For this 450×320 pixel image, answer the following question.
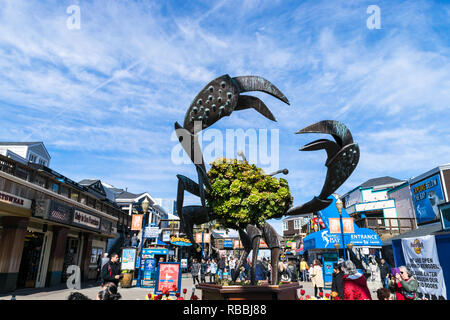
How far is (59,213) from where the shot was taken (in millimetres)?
14367

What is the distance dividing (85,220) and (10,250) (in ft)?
14.8

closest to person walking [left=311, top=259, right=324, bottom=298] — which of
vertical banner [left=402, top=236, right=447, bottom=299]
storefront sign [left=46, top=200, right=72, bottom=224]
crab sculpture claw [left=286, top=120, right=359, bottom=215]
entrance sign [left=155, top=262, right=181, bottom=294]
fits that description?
vertical banner [left=402, top=236, right=447, bottom=299]

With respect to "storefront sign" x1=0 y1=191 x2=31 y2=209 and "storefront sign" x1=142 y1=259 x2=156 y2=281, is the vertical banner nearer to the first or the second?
"storefront sign" x1=142 y1=259 x2=156 y2=281

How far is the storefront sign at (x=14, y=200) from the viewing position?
11417 millimetres

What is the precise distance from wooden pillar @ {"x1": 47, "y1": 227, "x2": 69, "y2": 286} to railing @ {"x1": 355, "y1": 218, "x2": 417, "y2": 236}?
24.1 meters

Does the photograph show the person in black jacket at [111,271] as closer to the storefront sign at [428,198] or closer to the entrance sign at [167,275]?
the entrance sign at [167,275]

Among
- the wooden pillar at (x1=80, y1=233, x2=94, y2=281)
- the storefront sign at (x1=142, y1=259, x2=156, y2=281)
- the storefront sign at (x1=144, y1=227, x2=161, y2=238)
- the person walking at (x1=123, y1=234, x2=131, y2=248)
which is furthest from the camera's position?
the person walking at (x1=123, y1=234, x2=131, y2=248)

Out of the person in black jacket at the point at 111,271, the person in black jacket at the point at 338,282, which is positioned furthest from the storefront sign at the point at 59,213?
the person in black jacket at the point at 338,282

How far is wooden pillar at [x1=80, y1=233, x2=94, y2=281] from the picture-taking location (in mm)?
20781

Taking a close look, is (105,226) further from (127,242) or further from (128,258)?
(127,242)

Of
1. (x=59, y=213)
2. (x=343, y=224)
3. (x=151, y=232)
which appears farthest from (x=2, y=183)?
(x=343, y=224)
